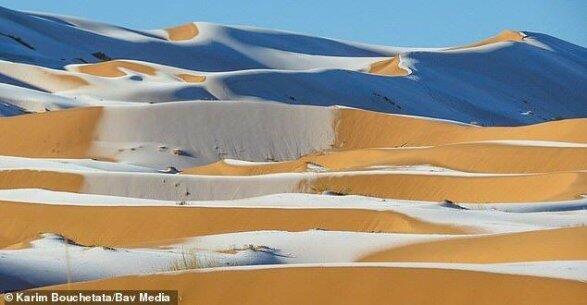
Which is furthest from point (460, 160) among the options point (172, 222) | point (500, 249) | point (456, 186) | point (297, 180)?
point (500, 249)

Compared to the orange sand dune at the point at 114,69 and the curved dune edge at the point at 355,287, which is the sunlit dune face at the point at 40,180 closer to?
the curved dune edge at the point at 355,287

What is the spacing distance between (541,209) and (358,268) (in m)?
11.7

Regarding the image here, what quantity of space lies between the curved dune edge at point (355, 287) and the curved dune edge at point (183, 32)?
7919 cm

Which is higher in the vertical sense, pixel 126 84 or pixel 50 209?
pixel 126 84

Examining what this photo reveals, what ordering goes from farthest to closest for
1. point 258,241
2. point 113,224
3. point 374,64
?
1. point 374,64
2. point 113,224
3. point 258,241

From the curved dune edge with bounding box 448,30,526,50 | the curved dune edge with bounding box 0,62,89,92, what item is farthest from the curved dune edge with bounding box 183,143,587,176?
the curved dune edge with bounding box 448,30,526,50

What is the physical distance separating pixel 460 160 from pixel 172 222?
12959 mm

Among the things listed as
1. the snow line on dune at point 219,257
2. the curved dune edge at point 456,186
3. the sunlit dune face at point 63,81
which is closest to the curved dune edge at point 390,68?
the sunlit dune face at point 63,81

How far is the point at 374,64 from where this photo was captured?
76.9 meters

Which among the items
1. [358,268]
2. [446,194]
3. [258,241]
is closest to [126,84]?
[446,194]

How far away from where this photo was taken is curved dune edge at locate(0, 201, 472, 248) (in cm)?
1811

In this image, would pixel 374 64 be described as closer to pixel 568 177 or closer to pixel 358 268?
pixel 568 177

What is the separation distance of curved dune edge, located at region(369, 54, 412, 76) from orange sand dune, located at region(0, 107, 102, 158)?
30.0m

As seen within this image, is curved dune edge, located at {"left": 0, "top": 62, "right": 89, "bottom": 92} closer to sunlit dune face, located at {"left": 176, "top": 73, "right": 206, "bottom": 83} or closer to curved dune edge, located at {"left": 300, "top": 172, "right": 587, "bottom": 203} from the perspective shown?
sunlit dune face, located at {"left": 176, "top": 73, "right": 206, "bottom": 83}
